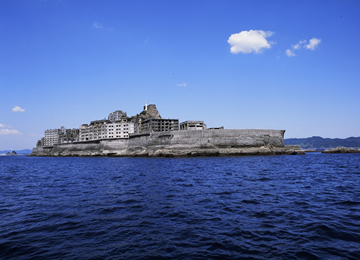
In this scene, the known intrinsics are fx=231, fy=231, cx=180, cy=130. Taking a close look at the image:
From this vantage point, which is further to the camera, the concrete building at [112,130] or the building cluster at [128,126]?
the concrete building at [112,130]

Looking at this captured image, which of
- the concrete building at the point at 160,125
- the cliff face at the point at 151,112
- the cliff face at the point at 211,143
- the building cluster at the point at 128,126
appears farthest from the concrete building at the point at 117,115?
the cliff face at the point at 211,143

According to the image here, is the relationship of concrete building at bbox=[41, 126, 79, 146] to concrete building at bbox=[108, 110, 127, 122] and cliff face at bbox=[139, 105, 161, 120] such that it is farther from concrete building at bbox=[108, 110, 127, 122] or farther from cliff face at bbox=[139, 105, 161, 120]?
cliff face at bbox=[139, 105, 161, 120]

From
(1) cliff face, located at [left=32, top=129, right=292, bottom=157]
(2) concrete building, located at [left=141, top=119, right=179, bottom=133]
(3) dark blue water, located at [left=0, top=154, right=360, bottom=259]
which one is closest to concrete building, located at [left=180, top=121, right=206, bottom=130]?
(2) concrete building, located at [left=141, top=119, right=179, bottom=133]

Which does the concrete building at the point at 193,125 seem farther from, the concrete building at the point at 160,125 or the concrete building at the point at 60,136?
the concrete building at the point at 60,136

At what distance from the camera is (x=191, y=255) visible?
5.96 m

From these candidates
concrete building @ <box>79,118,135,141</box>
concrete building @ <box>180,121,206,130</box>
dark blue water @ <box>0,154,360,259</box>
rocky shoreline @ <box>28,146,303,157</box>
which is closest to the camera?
dark blue water @ <box>0,154,360,259</box>

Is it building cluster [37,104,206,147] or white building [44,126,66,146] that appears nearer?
building cluster [37,104,206,147]

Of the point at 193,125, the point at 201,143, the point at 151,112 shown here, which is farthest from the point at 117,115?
the point at 201,143

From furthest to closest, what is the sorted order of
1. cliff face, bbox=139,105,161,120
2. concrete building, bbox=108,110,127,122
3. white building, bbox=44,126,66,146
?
white building, bbox=44,126,66,146 → concrete building, bbox=108,110,127,122 → cliff face, bbox=139,105,161,120

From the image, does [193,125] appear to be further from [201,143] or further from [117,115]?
[117,115]

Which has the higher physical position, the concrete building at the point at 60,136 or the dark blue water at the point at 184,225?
the concrete building at the point at 60,136

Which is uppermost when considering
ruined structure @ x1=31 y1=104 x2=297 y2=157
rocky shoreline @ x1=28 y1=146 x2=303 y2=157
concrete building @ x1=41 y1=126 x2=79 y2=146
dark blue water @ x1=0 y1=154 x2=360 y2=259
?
concrete building @ x1=41 y1=126 x2=79 y2=146

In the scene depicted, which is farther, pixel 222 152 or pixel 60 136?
pixel 60 136

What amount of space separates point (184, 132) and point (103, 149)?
34625 millimetres
